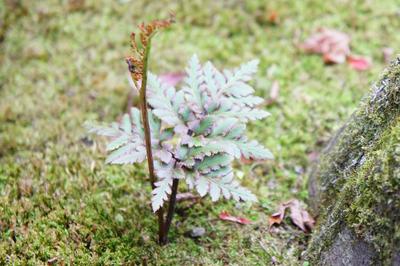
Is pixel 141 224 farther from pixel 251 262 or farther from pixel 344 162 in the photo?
pixel 344 162

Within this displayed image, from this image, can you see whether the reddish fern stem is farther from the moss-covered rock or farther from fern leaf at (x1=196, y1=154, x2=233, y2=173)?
the moss-covered rock

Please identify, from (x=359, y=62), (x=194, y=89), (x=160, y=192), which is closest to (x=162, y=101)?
(x=194, y=89)

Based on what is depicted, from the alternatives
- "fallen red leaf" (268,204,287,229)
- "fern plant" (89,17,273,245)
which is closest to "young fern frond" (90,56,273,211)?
"fern plant" (89,17,273,245)

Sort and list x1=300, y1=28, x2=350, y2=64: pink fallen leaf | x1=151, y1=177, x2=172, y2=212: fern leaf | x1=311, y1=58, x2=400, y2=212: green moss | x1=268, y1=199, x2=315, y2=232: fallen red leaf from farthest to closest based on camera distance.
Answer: x1=300, y1=28, x2=350, y2=64: pink fallen leaf
x1=268, y1=199, x2=315, y2=232: fallen red leaf
x1=311, y1=58, x2=400, y2=212: green moss
x1=151, y1=177, x2=172, y2=212: fern leaf

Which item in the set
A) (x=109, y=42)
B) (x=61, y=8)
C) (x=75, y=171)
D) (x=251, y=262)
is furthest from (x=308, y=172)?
(x=61, y=8)

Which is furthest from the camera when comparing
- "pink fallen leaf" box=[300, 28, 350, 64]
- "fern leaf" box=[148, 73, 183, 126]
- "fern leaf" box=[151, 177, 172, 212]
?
"pink fallen leaf" box=[300, 28, 350, 64]

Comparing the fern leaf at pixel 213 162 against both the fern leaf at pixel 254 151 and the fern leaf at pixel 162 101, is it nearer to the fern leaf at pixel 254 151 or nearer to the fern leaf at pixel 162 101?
the fern leaf at pixel 254 151

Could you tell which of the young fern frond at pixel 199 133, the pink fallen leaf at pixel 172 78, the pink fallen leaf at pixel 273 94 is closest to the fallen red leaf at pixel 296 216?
the young fern frond at pixel 199 133
